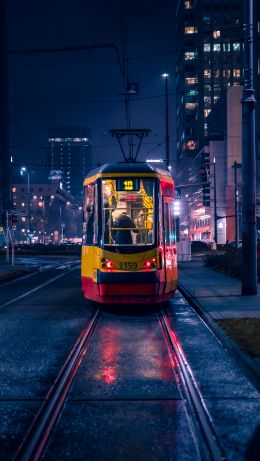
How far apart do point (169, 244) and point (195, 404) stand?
25.2 ft

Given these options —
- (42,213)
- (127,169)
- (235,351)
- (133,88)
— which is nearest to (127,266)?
(127,169)

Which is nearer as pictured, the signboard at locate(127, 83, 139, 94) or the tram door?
the tram door

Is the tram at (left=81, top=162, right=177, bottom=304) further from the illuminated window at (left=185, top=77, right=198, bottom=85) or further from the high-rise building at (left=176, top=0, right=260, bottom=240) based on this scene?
the illuminated window at (left=185, top=77, right=198, bottom=85)

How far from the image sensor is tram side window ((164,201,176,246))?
1322 centimetres

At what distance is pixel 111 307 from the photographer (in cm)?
1468

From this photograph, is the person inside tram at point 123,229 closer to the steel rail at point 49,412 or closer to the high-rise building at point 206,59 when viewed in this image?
the steel rail at point 49,412

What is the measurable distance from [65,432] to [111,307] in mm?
9529

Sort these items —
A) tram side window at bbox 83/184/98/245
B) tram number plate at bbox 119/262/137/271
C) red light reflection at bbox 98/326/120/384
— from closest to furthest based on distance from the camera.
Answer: red light reflection at bbox 98/326/120/384
tram number plate at bbox 119/262/137/271
tram side window at bbox 83/184/98/245

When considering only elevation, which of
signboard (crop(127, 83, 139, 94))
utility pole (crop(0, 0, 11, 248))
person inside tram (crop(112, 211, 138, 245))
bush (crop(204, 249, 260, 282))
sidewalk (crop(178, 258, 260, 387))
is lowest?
sidewalk (crop(178, 258, 260, 387))

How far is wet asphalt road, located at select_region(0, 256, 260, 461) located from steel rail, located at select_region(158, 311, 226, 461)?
8 centimetres

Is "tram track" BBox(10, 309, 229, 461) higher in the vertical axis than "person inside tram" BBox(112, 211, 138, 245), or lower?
lower

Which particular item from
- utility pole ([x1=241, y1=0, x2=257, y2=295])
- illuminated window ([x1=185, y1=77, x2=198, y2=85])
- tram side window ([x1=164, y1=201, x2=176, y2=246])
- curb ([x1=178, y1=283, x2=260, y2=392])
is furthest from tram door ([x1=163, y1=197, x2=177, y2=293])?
illuminated window ([x1=185, y1=77, x2=198, y2=85])

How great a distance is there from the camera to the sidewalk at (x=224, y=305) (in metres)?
8.02

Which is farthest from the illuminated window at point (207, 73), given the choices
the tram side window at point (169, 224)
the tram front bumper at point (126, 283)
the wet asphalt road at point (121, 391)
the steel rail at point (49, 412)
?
the steel rail at point (49, 412)
